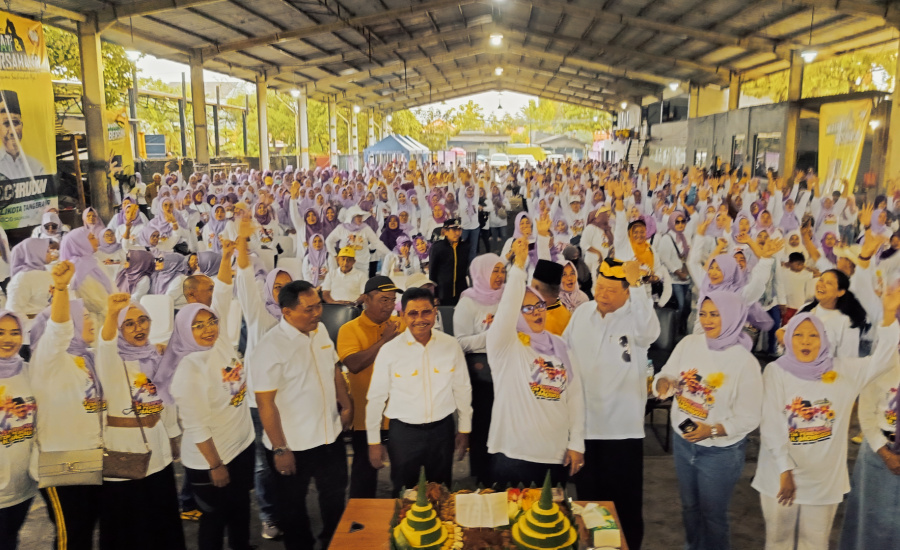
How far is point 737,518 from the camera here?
Answer: 4.16 meters

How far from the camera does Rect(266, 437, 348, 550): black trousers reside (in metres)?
3.35

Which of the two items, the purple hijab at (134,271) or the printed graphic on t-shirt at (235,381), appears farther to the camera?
the purple hijab at (134,271)

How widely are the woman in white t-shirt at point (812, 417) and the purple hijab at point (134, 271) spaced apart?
5.05 metres

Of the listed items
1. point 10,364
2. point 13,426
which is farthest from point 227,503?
point 10,364

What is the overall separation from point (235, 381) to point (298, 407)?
34cm

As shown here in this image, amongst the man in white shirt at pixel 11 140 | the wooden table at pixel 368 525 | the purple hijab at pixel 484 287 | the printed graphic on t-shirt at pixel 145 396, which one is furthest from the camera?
the man in white shirt at pixel 11 140

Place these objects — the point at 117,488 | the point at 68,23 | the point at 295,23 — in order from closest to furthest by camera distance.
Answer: the point at 117,488, the point at 68,23, the point at 295,23

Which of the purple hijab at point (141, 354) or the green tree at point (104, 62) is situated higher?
the green tree at point (104, 62)

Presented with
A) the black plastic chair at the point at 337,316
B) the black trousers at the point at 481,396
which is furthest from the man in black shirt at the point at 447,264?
the black trousers at the point at 481,396

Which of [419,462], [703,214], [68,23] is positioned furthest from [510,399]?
[68,23]

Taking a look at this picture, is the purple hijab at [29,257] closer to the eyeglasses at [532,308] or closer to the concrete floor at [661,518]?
the concrete floor at [661,518]

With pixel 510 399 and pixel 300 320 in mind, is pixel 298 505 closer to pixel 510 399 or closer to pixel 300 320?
pixel 300 320

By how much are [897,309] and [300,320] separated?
2.92 m

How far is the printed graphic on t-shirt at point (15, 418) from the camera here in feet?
9.11
